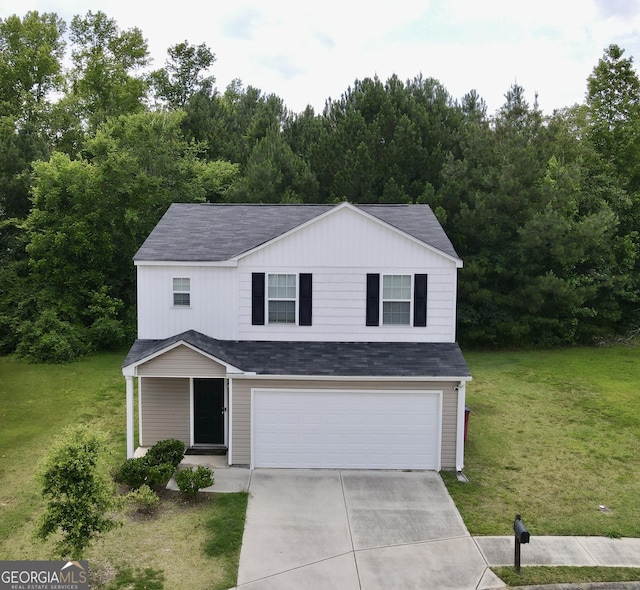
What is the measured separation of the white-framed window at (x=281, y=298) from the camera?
15.4 metres

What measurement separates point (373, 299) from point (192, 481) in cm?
594

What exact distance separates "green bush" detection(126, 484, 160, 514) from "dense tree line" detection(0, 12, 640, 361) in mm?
13055

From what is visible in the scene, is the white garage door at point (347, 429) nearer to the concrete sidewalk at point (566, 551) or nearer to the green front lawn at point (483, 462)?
the green front lawn at point (483, 462)

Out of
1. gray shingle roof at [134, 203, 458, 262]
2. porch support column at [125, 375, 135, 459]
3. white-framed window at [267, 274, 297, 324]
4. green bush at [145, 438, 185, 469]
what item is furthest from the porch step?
gray shingle roof at [134, 203, 458, 262]

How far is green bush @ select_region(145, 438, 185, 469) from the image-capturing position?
43.0 feet

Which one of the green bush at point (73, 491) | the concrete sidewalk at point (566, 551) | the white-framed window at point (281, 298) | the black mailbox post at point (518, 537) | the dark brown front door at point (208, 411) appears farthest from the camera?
the white-framed window at point (281, 298)

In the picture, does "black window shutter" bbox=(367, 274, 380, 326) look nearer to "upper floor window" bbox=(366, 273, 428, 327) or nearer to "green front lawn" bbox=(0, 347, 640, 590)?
"upper floor window" bbox=(366, 273, 428, 327)

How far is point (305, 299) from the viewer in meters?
15.4

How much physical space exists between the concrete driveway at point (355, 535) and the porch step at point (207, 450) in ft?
4.52

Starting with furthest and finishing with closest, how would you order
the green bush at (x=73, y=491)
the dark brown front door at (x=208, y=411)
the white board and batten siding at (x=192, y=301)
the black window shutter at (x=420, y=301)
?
the white board and batten siding at (x=192, y=301)
the black window shutter at (x=420, y=301)
the dark brown front door at (x=208, y=411)
the green bush at (x=73, y=491)

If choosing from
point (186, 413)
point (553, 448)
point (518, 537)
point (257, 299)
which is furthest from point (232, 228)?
point (518, 537)

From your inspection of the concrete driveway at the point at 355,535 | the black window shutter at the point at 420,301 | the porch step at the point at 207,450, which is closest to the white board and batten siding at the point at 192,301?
the porch step at the point at 207,450

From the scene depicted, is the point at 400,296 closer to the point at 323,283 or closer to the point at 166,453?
the point at 323,283

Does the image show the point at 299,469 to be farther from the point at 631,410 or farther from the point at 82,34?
the point at 82,34
